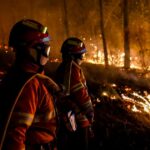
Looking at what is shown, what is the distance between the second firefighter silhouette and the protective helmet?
2.11 metres

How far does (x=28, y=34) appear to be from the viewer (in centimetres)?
320

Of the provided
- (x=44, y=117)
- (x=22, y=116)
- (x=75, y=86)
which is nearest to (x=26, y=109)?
(x=22, y=116)

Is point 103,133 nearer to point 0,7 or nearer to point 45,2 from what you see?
point 45,2

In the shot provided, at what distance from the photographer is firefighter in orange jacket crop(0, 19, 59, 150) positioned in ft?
9.22

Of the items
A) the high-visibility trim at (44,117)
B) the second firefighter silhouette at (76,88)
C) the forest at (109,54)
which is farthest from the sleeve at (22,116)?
the forest at (109,54)

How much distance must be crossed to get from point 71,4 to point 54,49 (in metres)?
6.22

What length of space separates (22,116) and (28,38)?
2.49ft

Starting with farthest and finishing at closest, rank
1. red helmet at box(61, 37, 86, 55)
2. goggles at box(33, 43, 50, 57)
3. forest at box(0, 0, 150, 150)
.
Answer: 1. forest at box(0, 0, 150, 150)
2. red helmet at box(61, 37, 86, 55)
3. goggles at box(33, 43, 50, 57)

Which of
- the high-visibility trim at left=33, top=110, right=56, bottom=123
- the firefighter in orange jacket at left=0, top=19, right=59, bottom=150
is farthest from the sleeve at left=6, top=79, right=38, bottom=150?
the high-visibility trim at left=33, top=110, right=56, bottom=123

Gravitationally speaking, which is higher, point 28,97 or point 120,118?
point 28,97

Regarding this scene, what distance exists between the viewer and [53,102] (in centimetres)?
331

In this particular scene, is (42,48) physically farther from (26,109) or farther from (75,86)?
(75,86)

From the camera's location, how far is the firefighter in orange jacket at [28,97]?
2810 mm

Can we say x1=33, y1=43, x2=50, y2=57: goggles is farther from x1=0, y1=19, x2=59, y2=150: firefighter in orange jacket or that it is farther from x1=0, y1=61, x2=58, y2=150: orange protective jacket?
x1=0, y1=61, x2=58, y2=150: orange protective jacket
